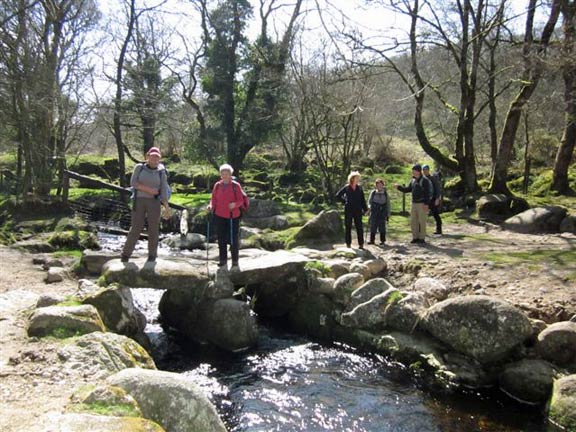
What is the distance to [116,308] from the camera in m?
7.08

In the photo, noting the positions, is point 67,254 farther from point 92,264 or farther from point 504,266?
point 504,266

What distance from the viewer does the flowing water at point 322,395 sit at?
5410mm

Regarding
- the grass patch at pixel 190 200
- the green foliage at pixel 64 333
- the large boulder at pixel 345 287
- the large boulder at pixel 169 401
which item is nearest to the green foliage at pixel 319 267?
the large boulder at pixel 345 287

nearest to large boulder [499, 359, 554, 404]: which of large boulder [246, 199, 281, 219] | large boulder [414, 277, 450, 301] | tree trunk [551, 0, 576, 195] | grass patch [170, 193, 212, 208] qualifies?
large boulder [414, 277, 450, 301]

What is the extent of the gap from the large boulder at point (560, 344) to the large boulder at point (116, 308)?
559cm

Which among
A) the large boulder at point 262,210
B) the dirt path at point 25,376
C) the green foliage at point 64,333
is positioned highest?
the large boulder at point 262,210

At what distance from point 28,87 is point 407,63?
13839 millimetres

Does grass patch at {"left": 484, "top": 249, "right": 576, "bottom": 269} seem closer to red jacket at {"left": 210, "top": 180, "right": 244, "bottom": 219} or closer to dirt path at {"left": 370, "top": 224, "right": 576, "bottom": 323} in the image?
dirt path at {"left": 370, "top": 224, "right": 576, "bottom": 323}

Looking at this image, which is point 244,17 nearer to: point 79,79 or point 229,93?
point 229,93

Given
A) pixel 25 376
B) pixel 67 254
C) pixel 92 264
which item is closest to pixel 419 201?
A: pixel 92 264

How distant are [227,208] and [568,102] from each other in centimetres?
919

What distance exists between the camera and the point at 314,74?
66.4 feet

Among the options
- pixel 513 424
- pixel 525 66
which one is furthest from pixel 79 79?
pixel 513 424

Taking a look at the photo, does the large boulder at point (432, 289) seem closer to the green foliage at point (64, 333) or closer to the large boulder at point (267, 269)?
the large boulder at point (267, 269)
